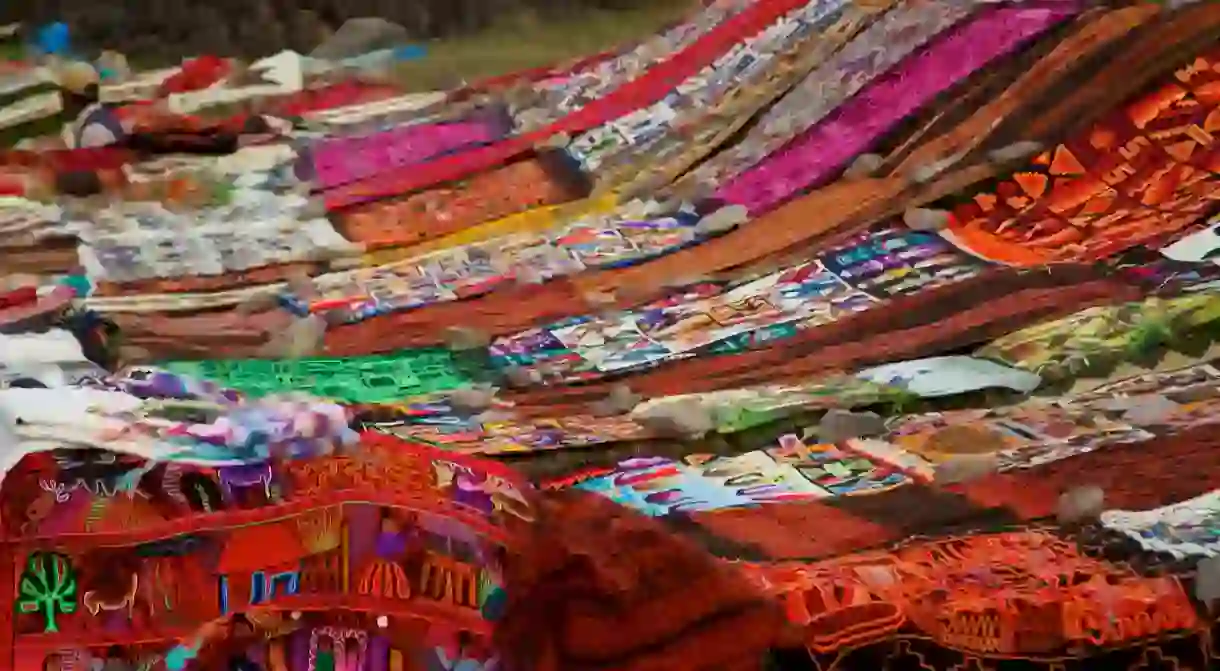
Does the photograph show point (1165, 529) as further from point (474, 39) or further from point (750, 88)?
point (474, 39)

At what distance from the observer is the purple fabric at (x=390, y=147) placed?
5.93 ft

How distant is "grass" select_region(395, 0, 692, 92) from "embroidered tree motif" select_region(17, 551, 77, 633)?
1344 millimetres

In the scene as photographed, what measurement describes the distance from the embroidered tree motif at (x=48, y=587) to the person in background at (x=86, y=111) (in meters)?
1.20

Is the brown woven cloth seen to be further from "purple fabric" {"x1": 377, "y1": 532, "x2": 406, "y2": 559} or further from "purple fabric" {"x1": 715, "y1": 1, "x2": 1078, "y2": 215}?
"purple fabric" {"x1": 715, "y1": 1, "x2": 1078, "y2": 215}

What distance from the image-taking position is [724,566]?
0.84 m

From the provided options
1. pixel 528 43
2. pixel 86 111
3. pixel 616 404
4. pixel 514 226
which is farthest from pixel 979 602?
pixel 86 111

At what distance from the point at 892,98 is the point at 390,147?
0.74 meters

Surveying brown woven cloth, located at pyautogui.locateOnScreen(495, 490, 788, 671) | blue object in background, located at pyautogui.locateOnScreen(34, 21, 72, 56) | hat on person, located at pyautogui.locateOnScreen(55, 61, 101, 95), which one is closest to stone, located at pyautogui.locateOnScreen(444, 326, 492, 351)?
brown woven cloth, located at pyautogui.locateOnScreen(495, 490, 788, 671)

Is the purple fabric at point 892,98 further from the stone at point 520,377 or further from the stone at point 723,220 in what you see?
the stone at point 520,377

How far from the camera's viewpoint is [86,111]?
1870 millimetres

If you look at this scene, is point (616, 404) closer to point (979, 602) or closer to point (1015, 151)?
point (979, 602)

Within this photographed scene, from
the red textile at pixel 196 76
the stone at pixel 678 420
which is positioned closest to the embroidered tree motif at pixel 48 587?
A: the stone at pixel 678 420

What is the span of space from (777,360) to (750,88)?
680 mm

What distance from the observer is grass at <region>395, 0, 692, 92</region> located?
6.63 feet
